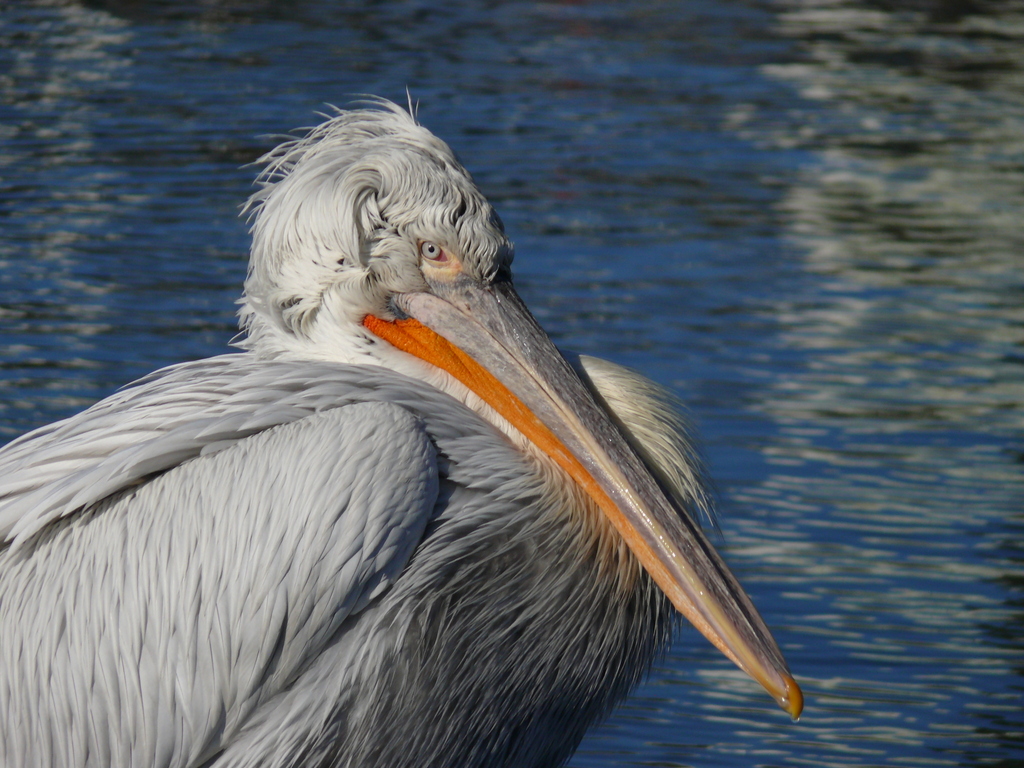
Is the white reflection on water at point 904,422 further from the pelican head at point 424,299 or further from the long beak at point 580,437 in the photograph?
the pelican head at point 424,299

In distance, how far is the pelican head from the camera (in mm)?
3684

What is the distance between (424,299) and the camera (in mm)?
3848

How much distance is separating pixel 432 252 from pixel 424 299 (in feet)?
0.37

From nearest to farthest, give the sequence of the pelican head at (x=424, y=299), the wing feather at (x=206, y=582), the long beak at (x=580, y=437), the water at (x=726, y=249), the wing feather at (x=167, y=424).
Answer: the wing feather at (x=206, y=582) → the wing feather at (x=167, y=424) → the long beak at (x=580, y=437) → the pelican head at (x=424, y=299) → the water at (x=726, y=249)

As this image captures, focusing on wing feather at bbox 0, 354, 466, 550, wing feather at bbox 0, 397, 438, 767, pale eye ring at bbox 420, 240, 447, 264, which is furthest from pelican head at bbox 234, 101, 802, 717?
wing feather at bbox 0, 397, 438, 767

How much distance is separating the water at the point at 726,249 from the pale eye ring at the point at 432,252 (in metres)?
1.65

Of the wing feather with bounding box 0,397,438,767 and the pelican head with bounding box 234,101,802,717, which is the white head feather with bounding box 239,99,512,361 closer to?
the pelican head with bounding box 234,101,802,717

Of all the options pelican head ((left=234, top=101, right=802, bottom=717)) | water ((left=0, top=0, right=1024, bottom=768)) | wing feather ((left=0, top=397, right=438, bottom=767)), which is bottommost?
water ((left=0, top=0, right=1024, bottom=768))

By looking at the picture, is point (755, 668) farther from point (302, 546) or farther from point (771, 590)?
point (771, 590)

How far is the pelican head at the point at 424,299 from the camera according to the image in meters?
3.68

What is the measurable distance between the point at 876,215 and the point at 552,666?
664 cm

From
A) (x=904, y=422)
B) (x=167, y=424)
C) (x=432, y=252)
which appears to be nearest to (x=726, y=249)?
(x=904, y=422)

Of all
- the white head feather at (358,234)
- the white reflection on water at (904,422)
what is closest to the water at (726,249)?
the white reflection on water at (904,422)

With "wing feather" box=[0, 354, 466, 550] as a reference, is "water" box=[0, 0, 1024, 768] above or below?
below
